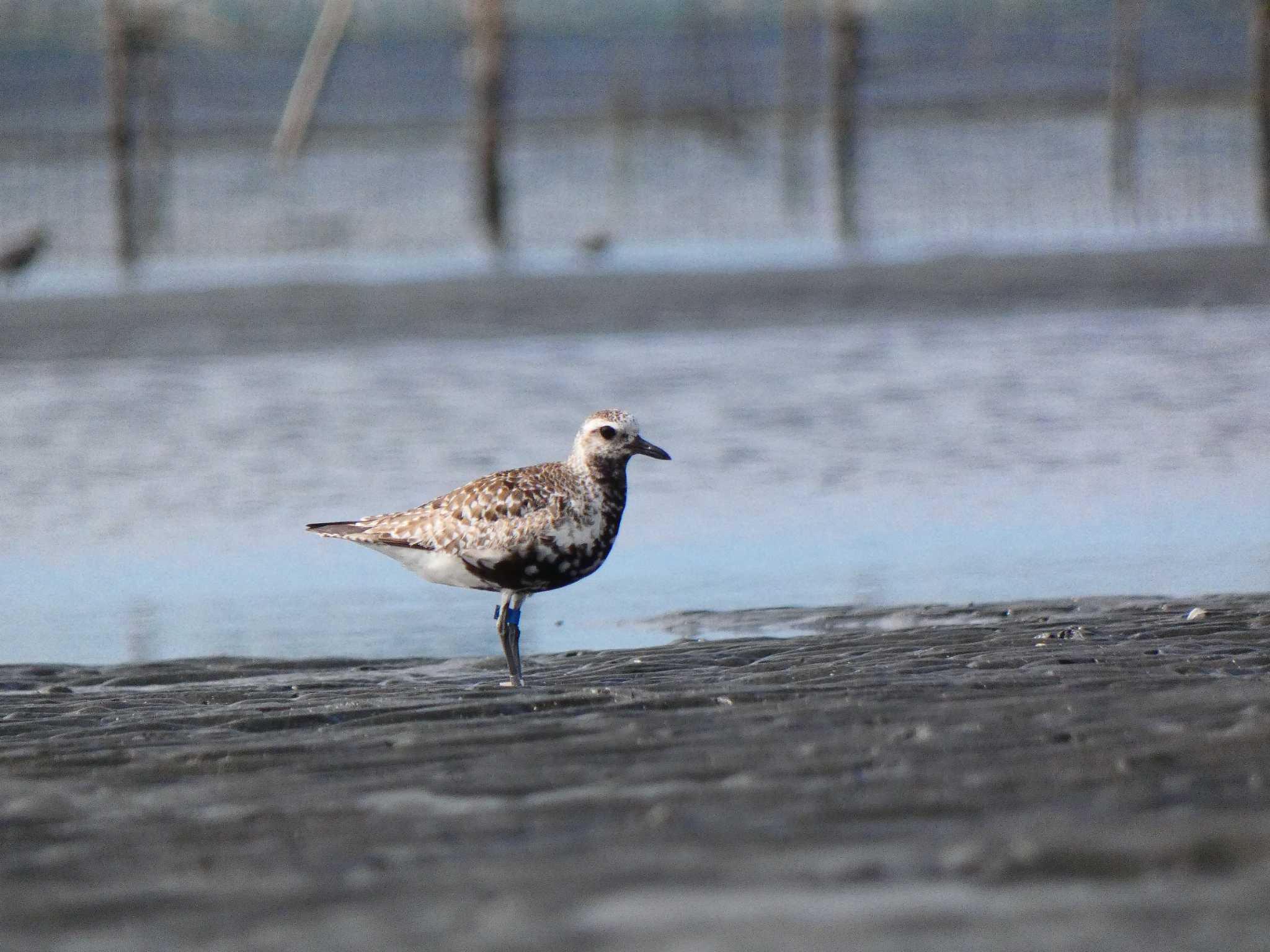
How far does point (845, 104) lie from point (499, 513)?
2490cm

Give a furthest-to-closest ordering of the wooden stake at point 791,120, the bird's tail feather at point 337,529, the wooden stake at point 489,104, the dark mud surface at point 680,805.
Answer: the wooden stake at point 791,120, the wooden stake at point 489,104, the bird's tail feather at point 337,529, the dark mud surface at point 680,805

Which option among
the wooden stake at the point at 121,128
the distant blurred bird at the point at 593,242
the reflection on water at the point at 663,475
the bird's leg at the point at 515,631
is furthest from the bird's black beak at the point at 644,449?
the wooden stake at the point at 121,128

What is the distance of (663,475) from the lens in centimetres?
1290

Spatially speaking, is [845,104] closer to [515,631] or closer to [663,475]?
[663,475]

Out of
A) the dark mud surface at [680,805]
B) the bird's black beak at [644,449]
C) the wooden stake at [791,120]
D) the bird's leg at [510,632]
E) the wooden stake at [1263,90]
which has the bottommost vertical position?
the dark mud surface at [680,805]

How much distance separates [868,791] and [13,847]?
86.5 inches

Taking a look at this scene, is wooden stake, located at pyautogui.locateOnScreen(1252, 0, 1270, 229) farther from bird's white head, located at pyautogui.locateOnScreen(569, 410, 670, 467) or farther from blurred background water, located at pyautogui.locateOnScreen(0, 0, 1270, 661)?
bird's white head, located at pyautogui.locateOnScreen(569, 410, 670, 467)

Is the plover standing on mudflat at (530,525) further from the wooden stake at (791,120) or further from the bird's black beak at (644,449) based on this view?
the wooden stake at (791,120)

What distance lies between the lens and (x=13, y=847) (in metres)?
5.21

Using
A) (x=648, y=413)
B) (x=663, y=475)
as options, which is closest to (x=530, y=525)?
(x=663, y=475)

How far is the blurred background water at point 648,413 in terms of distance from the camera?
9883 mm

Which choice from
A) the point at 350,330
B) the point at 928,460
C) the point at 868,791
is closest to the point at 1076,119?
the point at 350,330

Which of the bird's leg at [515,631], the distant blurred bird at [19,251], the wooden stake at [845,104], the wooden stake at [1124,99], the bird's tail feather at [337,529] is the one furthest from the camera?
the wooden stake at [1124,99]

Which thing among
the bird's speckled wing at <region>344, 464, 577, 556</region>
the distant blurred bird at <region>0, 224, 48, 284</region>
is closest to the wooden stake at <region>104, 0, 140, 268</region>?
the distant blurred bird at <region>0, 224, 48, 284</region>
